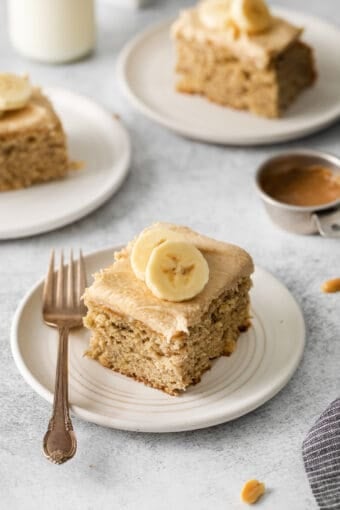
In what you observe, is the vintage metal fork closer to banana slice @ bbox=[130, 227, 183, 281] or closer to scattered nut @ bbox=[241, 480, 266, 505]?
banana slice @ bbox=[130, 227, 183, 281]

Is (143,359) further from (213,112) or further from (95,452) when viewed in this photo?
(213,112)

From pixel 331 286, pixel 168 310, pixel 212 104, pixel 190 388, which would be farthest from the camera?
pixel 212 104

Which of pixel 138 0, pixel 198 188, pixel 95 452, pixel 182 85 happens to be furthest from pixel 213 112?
pixel 95 452

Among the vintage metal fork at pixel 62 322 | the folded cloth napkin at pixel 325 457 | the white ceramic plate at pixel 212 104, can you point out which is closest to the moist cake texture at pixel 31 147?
the white ceramic plate at pixel 212 104

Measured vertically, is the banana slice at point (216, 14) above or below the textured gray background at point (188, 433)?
above

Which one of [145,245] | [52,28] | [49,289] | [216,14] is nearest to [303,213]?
[145,245]

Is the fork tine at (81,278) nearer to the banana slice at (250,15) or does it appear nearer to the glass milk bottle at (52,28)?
the banana slice at (250,15)

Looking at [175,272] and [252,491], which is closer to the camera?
[252,491]

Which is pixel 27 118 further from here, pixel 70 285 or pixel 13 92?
pixel 70 285
